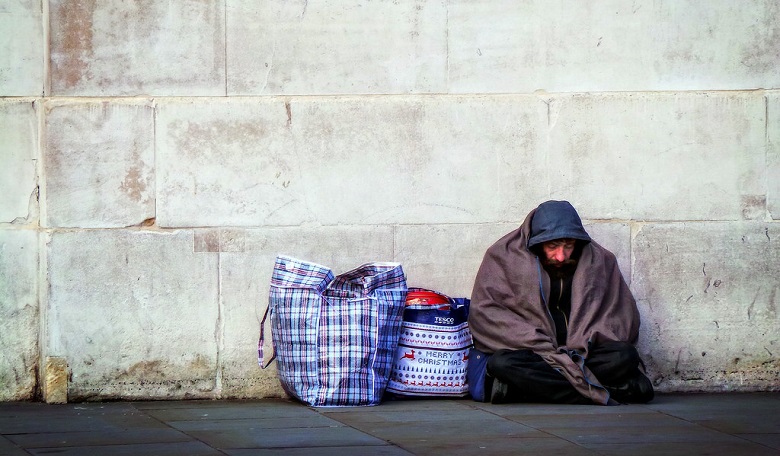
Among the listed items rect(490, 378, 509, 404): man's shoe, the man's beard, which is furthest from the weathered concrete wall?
rect(490, 378, 509, 404): man's shoe

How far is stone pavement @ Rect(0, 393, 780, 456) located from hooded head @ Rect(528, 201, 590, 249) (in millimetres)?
910

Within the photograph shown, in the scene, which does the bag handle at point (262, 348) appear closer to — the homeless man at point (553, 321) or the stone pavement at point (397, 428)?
the stone pavement at point (397, 428)

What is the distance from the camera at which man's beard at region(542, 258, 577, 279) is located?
6.12m

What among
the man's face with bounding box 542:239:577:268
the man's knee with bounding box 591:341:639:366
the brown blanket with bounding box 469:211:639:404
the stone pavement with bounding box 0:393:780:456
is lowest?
the stone pavement with bounding box 0:393:780:456

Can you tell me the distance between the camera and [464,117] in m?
6.25

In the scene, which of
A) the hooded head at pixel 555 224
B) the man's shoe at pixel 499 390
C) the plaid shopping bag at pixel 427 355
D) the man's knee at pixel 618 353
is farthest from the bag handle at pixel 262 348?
the man's knee at pixel 618 353

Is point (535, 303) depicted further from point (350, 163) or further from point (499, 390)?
point (350, 163)

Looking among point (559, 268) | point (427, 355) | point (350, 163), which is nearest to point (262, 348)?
point (427, 355)

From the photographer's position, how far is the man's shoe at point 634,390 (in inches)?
232

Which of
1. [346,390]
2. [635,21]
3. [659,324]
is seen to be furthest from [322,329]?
[635,21]

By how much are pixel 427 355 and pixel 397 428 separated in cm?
97

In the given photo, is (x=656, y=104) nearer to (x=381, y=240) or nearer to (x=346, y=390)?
(x=381, y=240)

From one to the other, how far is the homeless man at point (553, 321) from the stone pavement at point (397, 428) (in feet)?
0.45

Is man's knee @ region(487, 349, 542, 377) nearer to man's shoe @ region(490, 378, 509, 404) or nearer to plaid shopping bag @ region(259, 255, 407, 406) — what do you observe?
man's shoe @ region(490, 378, 509, 404)
